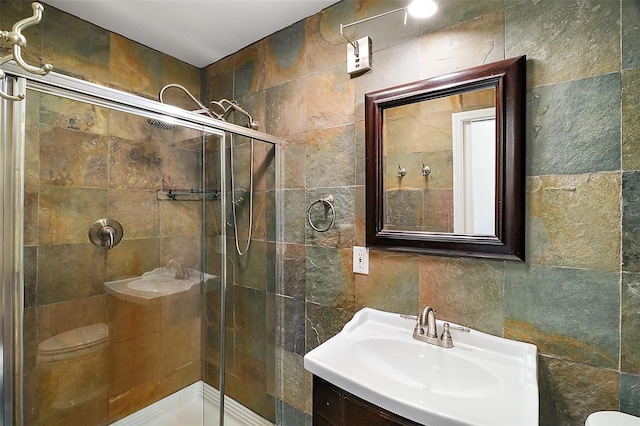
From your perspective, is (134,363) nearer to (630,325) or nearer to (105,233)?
(105,233)

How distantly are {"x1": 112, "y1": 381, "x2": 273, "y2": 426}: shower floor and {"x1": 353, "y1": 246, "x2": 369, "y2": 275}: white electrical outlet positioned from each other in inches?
45.8

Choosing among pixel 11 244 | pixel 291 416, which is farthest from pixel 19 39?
pixel 291 416

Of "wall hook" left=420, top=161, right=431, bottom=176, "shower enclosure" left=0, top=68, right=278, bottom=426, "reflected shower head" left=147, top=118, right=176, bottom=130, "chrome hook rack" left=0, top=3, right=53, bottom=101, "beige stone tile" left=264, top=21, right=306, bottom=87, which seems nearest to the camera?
"chrome hook rack" left=0, top=3, right=53, bottom=101

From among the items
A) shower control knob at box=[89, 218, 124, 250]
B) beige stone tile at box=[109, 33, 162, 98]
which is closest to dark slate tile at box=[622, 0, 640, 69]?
shower control knob at box=[89, 218, 124, 250]

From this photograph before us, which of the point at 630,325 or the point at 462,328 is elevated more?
the point at 630,325

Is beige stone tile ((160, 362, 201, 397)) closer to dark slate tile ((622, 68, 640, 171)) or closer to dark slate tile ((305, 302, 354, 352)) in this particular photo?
dark slate tile ((305, 302, 354, 352))

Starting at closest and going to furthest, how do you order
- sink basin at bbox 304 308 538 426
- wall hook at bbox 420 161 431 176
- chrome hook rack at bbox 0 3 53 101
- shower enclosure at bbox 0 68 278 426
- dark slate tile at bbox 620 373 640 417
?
chrome hook rack at bbox 0 3 53 101, sink basin at bbox 304 308 538 426, dark slate tile at bbox 620 373 640 417, shower enclosure at bbox 0 68 278 426, wall hook at bbox 420 161 431 176

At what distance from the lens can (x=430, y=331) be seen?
125cm

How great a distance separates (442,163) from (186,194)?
1363 millimetres

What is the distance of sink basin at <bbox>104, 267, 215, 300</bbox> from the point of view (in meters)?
1.51

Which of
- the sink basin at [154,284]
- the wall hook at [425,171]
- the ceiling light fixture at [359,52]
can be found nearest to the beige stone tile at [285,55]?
the ceiling light fixture at [359,52]

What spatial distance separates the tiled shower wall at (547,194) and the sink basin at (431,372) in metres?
0.09

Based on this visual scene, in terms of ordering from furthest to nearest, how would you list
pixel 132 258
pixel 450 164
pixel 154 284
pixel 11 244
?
pixel 154 284
pixel 132 258
pixel 450 164
pixel 11 244

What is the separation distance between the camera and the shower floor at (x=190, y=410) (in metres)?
1.67
